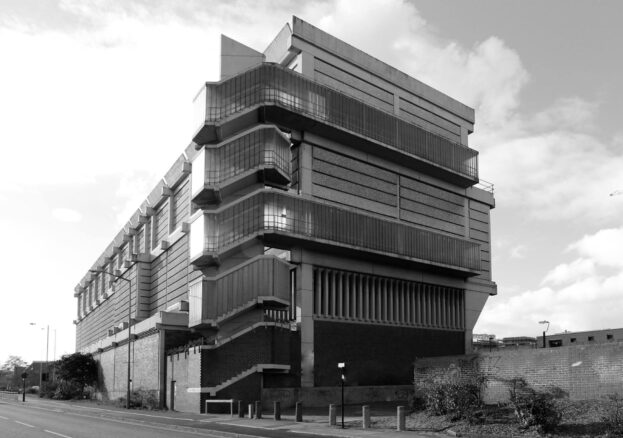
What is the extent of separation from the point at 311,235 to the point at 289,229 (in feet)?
6.17

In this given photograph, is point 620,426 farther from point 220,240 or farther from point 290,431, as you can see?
point 220,240

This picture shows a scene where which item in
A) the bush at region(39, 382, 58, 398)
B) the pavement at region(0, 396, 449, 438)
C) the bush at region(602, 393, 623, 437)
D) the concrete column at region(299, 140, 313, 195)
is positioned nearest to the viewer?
the bush at region(602, 393, 623, 437)

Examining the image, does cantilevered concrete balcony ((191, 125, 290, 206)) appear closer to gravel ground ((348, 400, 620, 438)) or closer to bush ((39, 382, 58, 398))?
gravel ground ((348, 400, 620, 438))

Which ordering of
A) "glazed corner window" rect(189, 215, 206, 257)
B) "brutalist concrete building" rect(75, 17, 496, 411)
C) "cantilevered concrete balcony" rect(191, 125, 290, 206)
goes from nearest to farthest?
1. "brutalist concrete building" rect(75, 17, 496, 411)
2. "cantilevered concrete balcony" rect(191, 125, 290, 206)
3. "glazed corner window" rect(189, 215, 206, 257)

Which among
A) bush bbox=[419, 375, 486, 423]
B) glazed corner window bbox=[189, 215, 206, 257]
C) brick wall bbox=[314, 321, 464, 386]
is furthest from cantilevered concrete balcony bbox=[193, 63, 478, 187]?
bush bbox=[419, 375, 486, 423]

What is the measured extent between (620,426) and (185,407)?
30118 mm

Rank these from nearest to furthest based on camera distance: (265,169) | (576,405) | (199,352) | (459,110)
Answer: (576,405), (199,352), (265,169), (459,110)

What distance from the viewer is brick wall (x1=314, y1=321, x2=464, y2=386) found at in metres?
51.2

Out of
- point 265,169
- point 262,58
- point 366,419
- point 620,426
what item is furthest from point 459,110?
point 620,426

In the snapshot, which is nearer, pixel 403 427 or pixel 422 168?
pixel 403 427

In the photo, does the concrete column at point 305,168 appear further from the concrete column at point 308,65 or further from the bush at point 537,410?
the bush at point 537,410

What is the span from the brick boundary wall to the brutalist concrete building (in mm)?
15678

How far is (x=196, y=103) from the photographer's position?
52.3 meters

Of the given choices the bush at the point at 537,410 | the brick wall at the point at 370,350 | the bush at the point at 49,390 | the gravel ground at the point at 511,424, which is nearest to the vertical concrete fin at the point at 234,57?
the brick wall at the point at 370,350
